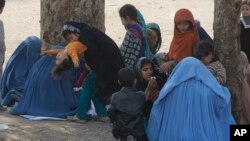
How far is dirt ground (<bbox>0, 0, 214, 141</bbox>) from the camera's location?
7668 mm

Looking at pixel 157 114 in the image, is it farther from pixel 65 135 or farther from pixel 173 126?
pixel 65 135

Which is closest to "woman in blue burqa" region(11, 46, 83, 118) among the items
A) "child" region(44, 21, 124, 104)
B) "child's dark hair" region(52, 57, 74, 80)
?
"child's dark hair" region(52, 57, 74, 80)

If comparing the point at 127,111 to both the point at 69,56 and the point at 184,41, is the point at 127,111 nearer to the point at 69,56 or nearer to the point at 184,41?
the point at 184,41

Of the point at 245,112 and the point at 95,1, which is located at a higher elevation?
the point at 95,1

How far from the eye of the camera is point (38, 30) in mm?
16922

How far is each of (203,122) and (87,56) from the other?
179 centimetres

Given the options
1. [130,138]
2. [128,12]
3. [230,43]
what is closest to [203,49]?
[230,43]

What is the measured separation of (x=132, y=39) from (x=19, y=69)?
162 cm

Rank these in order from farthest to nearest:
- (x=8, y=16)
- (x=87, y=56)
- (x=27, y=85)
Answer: (x=8, y=16), (x=27, y=85), (x=87, y=56)

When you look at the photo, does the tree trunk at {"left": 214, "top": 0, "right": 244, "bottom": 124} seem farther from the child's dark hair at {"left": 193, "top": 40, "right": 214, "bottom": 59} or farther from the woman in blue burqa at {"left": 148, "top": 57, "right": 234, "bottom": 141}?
the woman in blue burqa at {"left": 148, "top": 57, "right": 234, "bottom": 141}

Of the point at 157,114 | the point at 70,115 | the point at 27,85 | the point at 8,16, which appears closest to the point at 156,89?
the point at 157,114

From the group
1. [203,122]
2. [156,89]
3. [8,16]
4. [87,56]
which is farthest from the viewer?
[8,16]

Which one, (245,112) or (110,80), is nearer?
(245,112)

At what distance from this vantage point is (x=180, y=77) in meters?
6.85
